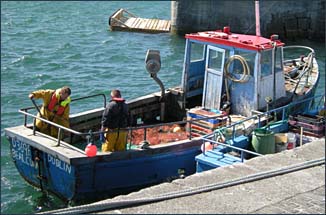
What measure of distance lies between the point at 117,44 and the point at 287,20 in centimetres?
863

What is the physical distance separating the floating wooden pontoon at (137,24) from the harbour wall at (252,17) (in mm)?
930

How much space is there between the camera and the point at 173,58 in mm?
27875

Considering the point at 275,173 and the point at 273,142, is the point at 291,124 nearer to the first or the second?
the point at 273,142

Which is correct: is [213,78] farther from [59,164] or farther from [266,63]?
[59,164]

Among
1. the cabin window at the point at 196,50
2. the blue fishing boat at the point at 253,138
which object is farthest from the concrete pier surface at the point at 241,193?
the cabin window at the point at 196,50

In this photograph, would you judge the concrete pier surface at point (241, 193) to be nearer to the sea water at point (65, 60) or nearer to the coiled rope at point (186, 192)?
the coiled rope at point (186, 192)

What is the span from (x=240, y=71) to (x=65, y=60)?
14.8 meters

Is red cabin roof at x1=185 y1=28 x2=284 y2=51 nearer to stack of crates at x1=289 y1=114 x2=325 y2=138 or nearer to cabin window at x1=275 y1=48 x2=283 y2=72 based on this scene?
cabin window at x1=275 y1=48 x2=283 y2=72

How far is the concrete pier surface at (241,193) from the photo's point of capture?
5.33 metres

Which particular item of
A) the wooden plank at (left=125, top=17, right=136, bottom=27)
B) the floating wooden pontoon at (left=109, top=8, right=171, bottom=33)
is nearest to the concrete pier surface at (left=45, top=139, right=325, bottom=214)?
the floating wooden pontoon at (left=109, top=8, right=171, bottom=33)

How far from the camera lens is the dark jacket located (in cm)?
1038

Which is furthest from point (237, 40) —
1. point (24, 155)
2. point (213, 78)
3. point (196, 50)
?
point (24, 155)

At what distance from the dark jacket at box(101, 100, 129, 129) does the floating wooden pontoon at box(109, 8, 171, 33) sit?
76.6 feet

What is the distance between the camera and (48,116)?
1116 centimetres
